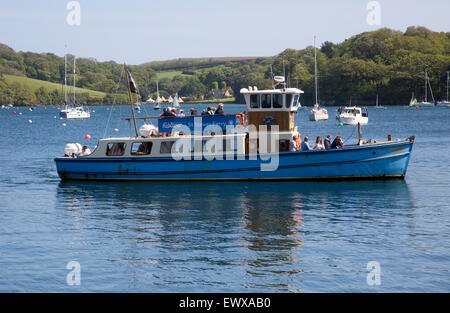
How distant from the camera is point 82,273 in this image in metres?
18.6

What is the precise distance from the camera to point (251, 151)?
1323 inches

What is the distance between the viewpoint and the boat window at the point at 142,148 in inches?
1373

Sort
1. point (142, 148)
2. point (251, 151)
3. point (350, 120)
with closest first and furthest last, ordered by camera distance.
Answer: point (251, 151)
point (142, 148)
point (350, 120)

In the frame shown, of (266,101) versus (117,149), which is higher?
(266,101)

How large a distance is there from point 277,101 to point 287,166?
387 centimetres

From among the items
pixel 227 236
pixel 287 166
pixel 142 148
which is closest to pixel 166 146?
pixel 142 148

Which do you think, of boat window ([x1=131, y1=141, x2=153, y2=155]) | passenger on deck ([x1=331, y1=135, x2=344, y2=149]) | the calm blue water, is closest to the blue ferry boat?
boat window ([x1=131, y1=141, x2=153, y2=155])

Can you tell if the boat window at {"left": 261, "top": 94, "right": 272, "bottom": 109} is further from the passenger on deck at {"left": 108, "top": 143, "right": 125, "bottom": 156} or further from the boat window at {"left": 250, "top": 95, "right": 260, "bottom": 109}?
the passenger on deck at {"left": 108, "top": 143, "right": 125, "bottom": 156}

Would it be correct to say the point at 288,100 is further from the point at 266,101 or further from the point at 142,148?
the point at 142,148

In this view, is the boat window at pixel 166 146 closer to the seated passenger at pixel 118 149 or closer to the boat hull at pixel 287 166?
the boat hull at pixel 287 166

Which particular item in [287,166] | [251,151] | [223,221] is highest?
[251,151]

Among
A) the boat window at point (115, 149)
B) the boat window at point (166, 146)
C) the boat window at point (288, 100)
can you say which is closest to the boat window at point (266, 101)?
the boat window at point (288, 100)

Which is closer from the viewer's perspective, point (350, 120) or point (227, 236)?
point (227, 236)
